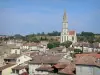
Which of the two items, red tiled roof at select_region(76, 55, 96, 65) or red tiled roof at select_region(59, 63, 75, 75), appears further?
red tiled roof at select_region(59, 63, 75, 75)

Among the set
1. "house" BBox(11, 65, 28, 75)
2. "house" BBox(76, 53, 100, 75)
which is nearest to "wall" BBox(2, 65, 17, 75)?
"house" BBox(11, 65, 28, 75)

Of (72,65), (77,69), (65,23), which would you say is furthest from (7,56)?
(65,23)

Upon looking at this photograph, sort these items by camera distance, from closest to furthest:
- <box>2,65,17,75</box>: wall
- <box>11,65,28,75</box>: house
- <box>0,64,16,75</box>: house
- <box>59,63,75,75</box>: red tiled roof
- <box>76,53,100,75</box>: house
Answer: <box>76,53,100,75</box>: house → <box>59,63,75,75</box>: red tiled roof → <box>11,65,28,75</box>: house → <box>0,64,16,75</box>: house → <box>2,65,17,75</box>: wall

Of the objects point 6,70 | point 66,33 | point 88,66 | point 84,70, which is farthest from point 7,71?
point 66,33

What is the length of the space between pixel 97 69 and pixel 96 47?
76.9 m

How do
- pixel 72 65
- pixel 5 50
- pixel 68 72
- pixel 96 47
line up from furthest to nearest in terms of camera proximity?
pixel 96 47, pixel 5 50, pixel 72 65, pixel 68 72

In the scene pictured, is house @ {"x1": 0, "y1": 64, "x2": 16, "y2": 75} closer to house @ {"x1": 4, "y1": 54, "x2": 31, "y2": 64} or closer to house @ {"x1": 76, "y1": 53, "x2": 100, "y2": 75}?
house @ {"x1": 4, "y1": 54, "x2": 31, "y2": 64}

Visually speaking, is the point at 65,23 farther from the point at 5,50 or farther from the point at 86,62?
the point at 86,62

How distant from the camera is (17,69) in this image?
45.3 m

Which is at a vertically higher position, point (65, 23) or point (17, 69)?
point (65, 23)

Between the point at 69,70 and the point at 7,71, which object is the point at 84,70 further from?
the point at 7,71

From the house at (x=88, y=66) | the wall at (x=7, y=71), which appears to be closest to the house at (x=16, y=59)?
the wall at (x=7, y=71)

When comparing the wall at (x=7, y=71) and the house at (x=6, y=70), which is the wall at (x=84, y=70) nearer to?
the house at (x=6, y=70)

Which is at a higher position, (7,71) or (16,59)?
(16,59)
